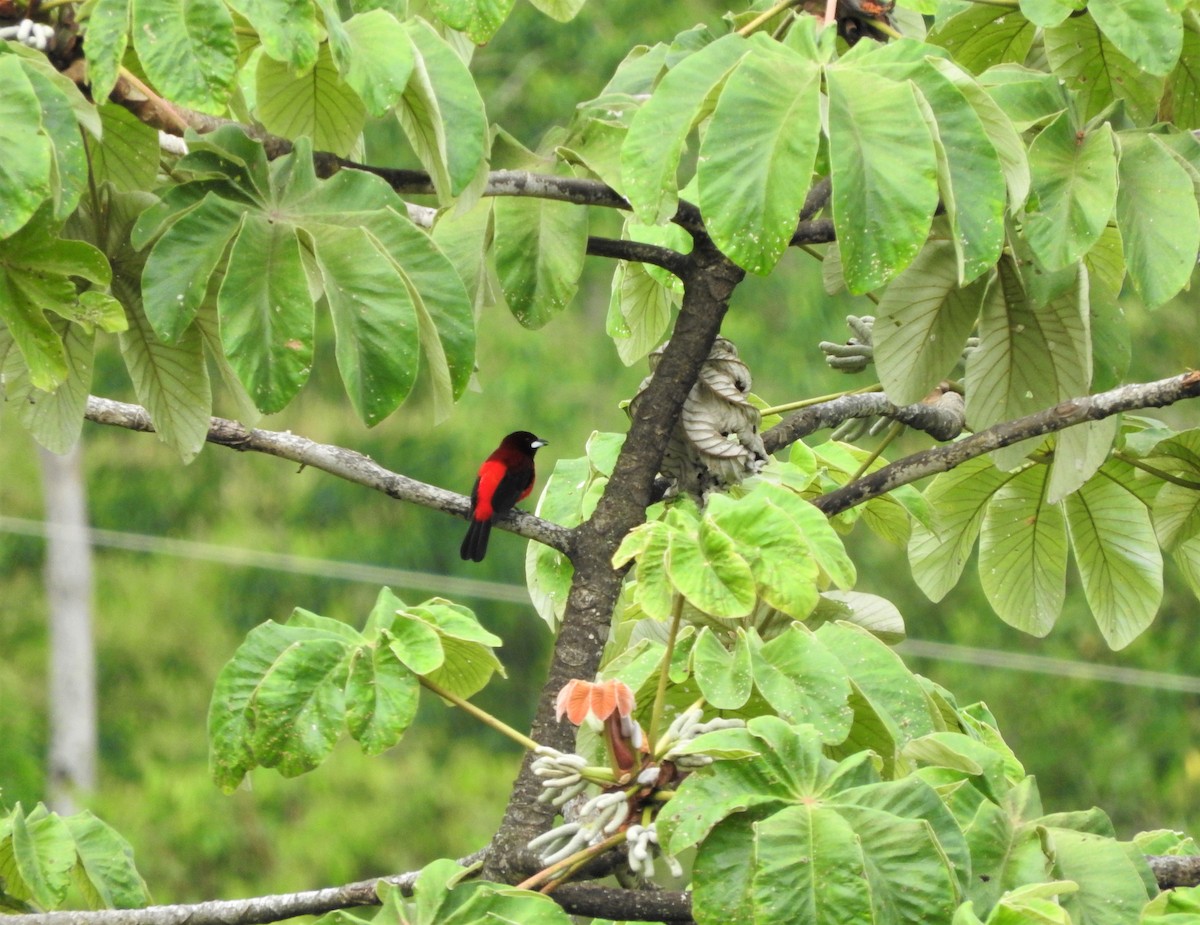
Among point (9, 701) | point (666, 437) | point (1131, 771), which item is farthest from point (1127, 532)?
point (9, 701)

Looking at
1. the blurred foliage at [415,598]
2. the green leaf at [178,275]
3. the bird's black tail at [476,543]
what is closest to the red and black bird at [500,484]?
the bird's black tail at [476,543]

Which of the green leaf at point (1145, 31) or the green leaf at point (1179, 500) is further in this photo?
the green leaf at point (1179, 500)

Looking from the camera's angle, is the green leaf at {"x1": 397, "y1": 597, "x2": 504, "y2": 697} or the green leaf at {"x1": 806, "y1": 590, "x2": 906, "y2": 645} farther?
the green leaf at {"x1": 806, "y1": 590, "x2": 906, "y2": 645}

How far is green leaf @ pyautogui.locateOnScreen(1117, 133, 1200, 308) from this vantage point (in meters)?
1.69

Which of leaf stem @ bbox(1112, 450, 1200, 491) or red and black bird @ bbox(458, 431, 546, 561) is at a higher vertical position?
leaf stem @ bbox(1112, 450, 1200, 491)

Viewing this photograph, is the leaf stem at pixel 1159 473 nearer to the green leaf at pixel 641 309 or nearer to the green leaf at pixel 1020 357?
the green leaf at pixel 1020 357

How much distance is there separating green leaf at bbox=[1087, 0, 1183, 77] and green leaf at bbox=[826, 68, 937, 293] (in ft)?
1.13

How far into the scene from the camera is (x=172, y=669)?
39.8 ft

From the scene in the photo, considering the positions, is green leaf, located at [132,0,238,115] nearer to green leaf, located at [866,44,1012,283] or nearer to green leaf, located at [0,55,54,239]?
green leaf, located at [0,55,54,239]

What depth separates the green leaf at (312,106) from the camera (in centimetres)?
175

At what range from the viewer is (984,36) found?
204cm

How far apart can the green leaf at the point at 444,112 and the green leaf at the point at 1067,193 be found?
0.58 metres

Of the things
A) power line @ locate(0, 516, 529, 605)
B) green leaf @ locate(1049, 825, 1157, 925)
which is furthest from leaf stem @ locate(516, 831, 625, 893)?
power line @ locate(0, 516, 529, 605)

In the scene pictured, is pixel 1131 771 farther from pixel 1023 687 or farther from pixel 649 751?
pixel 649 751
